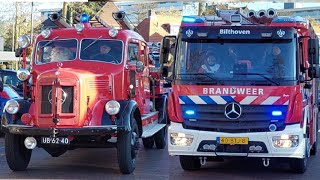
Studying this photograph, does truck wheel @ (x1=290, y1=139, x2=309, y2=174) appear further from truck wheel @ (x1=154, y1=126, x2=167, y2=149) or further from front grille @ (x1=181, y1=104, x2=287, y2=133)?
truck wheel @ (x1=154, y1=126, x2=167, y2=149)

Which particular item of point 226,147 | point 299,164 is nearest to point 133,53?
point 226,147

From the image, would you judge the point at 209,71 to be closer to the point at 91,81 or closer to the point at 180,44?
the point at 180,44

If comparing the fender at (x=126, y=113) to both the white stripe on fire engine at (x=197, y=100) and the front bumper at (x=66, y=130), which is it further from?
the white stripe on fire engine at (x=197, y=100)

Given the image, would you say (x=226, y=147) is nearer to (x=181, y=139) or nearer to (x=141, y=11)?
(x=181, y=139)

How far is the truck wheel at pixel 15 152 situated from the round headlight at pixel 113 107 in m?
1.71

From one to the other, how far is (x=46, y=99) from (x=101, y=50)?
1.83m

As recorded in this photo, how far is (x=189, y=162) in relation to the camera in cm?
1071

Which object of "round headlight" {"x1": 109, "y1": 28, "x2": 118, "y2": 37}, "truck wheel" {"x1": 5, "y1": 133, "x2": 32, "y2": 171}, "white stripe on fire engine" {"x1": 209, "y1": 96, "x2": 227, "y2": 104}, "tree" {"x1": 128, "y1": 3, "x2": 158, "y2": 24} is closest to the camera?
A: "white stripe on fire engine" {"x1": 209, "y1": 96, "x2": 227, "y2": 104}

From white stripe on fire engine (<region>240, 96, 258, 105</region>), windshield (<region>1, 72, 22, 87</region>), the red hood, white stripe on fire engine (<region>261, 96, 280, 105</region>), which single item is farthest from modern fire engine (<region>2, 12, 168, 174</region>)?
windshield (<region>1, 72, 22, 87</region>)

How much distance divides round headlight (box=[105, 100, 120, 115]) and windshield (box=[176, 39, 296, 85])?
1.16 meters

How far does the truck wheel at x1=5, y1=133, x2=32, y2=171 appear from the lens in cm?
1026

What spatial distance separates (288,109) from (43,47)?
4.88 metres

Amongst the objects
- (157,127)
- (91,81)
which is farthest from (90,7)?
(91,81)

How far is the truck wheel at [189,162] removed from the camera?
35.0 feet
